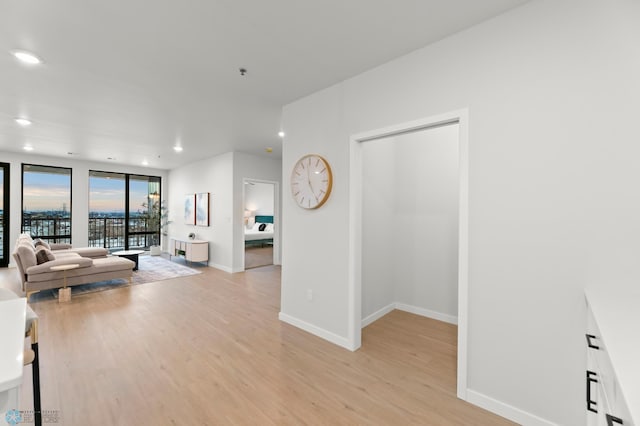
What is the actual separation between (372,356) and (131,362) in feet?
7.11

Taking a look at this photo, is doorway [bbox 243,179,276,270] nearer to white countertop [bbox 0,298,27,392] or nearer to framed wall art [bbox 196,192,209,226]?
framed wall art [bbox 196,192,209,226]

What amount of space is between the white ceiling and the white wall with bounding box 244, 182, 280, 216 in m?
6.71

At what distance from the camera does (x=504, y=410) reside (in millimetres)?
1791

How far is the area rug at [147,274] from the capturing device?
176 inches

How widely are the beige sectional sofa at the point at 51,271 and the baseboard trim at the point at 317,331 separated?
342 centimetres

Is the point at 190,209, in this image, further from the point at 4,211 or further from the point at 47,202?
the point at 4,211

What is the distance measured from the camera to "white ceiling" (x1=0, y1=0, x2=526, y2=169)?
181 cm

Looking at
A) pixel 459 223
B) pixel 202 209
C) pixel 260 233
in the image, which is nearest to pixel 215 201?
pixel 202 209

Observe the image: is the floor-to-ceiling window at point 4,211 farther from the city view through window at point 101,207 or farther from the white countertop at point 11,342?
the white countertop at point 11,342

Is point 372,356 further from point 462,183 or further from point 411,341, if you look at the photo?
point 462,183

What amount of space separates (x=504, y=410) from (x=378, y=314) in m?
1.73

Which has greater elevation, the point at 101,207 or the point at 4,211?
the point at 101,207

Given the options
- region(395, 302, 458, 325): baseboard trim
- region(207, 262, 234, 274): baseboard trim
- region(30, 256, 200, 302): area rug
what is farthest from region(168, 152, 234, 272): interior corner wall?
region(395, 302, 458, 325): baseboard trim

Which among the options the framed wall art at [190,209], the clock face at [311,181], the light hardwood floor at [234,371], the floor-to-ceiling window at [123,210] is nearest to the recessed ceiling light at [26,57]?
the clock face at [311,181]
